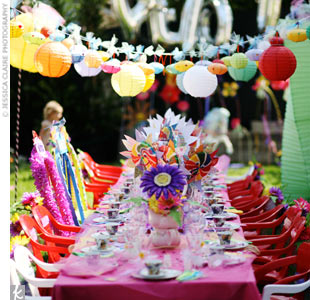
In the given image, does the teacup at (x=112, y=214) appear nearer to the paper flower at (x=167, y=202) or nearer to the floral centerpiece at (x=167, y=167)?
the floral centerpiece at (x=167, y=167)

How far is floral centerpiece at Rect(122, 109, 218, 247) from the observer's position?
439 cm

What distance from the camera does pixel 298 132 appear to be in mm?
8625

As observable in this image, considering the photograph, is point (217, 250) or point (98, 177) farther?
point (98, 177)

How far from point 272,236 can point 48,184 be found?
6.83ft

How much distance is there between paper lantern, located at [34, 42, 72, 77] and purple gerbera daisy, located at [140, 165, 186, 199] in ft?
7.19

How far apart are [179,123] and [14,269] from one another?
1961 millimetres

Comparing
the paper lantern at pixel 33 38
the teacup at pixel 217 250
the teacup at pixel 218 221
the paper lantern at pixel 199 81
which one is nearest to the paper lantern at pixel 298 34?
the paper lantern at pixel 199 81

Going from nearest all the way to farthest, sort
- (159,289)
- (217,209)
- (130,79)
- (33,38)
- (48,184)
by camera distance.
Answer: (159,289) < (217,209) < (48,184) < (33,38) < (130,79)

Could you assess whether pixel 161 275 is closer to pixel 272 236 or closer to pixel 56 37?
pixel 272 236

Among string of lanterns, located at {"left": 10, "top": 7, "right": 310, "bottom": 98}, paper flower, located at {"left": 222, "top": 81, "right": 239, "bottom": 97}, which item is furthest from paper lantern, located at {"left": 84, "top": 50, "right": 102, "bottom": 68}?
paper flower, located at {"left": 222, "top": 81, "right": 239, "bottom": 97}

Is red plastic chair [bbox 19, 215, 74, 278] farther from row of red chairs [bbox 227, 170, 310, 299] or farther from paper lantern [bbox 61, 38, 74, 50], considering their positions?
paper lantern [bbox 61, 38, 74, 50]

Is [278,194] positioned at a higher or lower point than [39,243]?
lower

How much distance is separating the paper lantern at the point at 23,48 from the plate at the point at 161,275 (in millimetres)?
3419

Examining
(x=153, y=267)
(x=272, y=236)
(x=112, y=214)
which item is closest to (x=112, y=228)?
(x=112, y=214)
